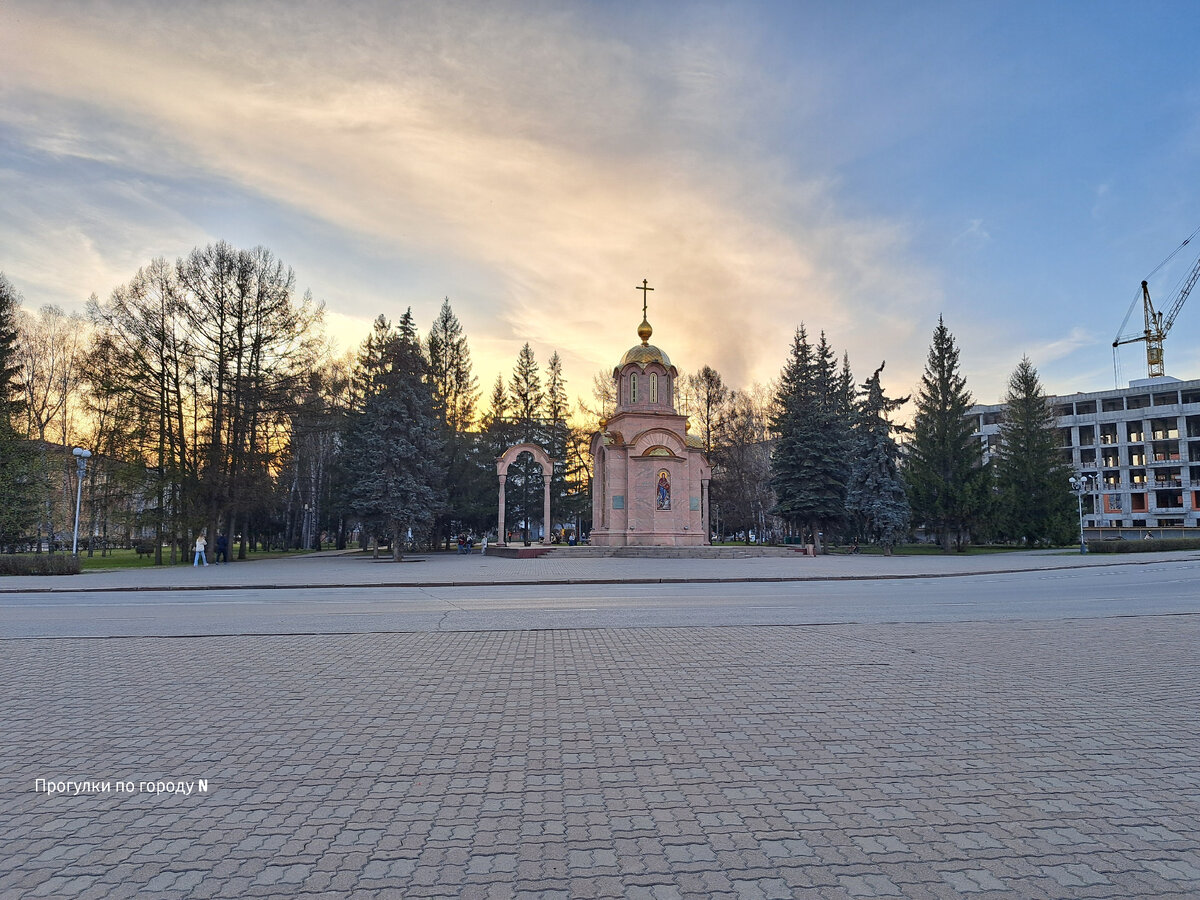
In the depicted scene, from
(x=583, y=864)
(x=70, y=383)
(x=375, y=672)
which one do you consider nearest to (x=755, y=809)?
(x=583, y=864)

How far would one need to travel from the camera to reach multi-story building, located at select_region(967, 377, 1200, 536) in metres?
72.6

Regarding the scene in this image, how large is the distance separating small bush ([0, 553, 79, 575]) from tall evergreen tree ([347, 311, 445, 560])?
13.0 meters

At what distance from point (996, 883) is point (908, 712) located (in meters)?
2.76

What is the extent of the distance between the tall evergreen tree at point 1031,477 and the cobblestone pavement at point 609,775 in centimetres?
4563

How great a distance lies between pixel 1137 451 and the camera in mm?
77250

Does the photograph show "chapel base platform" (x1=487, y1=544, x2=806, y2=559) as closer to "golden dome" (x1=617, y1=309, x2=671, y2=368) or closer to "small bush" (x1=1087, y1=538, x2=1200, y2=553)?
"golden dome" (x1=617, y1=309, x2=671, y2=368)

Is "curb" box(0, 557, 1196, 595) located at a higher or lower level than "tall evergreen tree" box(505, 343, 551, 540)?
lower

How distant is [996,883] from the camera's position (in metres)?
3.04

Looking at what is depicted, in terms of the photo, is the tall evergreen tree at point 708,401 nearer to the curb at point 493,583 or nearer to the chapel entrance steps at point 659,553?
the chapel entrance steps at point 659,553

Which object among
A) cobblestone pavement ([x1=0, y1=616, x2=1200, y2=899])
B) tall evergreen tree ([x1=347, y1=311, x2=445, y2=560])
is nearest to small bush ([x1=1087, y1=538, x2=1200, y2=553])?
tall evergreen tree ([x1=347, y1=311, x2=445, y2=560])

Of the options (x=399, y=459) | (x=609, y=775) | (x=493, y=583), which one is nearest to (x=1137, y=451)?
(x=399, y=459)

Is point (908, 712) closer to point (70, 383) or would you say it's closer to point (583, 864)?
point (583, 864)

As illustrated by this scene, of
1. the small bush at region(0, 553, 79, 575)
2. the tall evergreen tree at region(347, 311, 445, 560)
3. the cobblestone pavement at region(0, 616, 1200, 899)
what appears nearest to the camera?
the cobblestone pavement at region(0, 616, 1200, 899)

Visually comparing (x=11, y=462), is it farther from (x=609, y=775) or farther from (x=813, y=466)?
(x=813, y=466)
